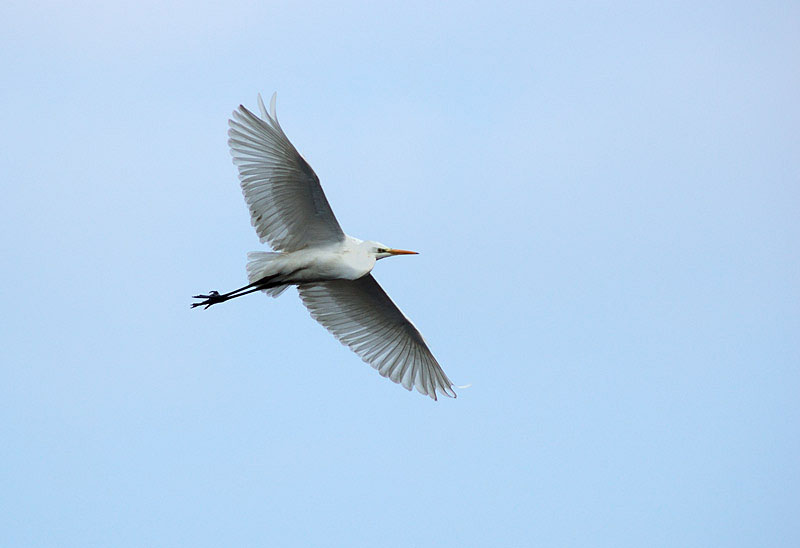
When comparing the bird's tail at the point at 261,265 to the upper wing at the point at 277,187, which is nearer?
the upper wing at the point at 277,187

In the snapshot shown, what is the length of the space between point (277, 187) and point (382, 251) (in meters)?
1.61

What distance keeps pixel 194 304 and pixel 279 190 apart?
1.95 metres

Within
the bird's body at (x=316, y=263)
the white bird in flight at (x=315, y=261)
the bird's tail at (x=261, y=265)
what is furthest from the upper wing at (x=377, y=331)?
the bird's tail at (x=261, y=265)

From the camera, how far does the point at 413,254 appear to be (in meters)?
14.3

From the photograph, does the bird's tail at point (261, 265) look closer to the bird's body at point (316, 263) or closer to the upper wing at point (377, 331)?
the bird's body at point (316, 263)

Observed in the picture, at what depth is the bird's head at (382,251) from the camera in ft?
45.6

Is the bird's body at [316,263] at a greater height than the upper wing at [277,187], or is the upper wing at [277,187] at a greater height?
the upper wing at [277,187]

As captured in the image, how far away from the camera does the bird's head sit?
45.6ft

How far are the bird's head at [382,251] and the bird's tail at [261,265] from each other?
116 cm

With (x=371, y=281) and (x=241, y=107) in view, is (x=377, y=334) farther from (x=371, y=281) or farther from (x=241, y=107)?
(x=241, y=107)

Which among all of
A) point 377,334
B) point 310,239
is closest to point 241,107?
point 310,239

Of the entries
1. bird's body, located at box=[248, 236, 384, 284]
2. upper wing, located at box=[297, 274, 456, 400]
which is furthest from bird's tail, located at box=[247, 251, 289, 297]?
upper wing, located at box=[297, 274, 456, 400]

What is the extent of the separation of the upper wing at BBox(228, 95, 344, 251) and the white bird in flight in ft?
0.04

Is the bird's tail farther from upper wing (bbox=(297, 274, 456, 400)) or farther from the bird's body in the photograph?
upper wing (bbox=(297, 274, 456, 400))
